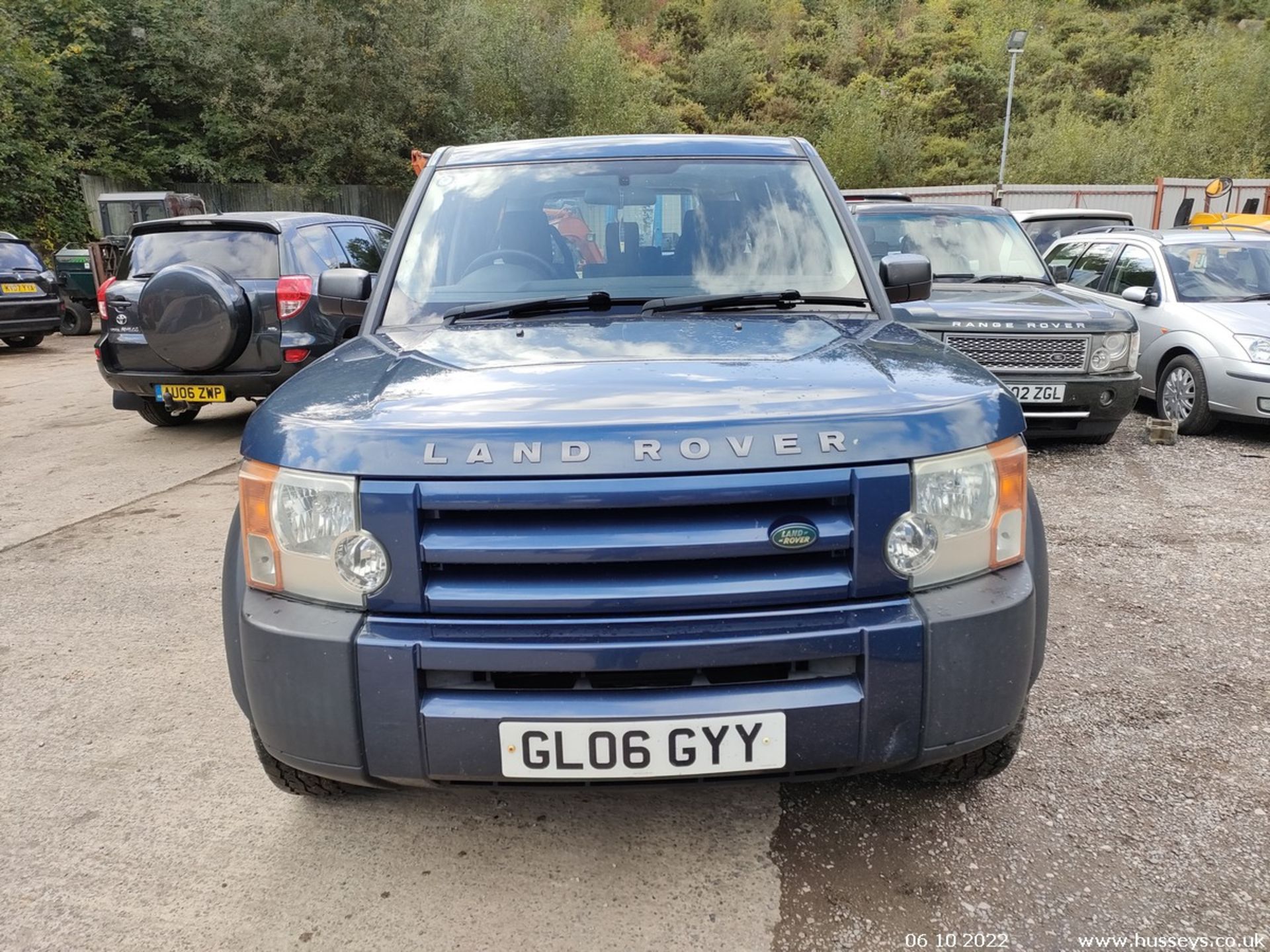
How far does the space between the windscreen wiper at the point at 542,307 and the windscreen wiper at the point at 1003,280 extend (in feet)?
17.5

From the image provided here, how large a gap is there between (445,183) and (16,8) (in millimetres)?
21799

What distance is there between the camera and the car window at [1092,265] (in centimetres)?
865

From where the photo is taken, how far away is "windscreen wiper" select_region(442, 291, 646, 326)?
2795 millimetres

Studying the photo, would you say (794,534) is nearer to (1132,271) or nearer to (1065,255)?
(1132,271)

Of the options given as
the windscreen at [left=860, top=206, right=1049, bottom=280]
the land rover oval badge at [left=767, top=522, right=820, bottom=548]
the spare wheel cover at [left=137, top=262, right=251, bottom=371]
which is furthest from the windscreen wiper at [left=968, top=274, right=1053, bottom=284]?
the land rover oval badge at [left=767, top=522, right=820, bottom=548]

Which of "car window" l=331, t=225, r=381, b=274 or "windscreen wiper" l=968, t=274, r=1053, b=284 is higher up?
"car window" l=331, t=225, r=381, b=274

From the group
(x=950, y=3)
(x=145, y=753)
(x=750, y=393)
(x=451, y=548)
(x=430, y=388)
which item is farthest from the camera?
(x=950, y=3)

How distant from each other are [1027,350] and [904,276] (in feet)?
11.9

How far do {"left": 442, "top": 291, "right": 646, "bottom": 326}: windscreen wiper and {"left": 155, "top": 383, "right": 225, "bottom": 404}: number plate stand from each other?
498cm

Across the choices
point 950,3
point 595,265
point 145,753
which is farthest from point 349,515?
point 950,3

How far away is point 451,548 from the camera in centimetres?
186

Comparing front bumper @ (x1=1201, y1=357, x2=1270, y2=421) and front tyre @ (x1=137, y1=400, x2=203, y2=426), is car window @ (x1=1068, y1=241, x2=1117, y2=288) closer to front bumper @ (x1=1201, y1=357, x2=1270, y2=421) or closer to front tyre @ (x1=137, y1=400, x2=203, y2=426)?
front bumper @ (x1=1201, y1=357, x2=1270, y2=421)

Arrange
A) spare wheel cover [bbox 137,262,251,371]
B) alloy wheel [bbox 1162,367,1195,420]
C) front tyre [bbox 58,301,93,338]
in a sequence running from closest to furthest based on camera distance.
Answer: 1. spare wheel cover [bbox 137,262,251,371]
2. alloy wheel [bbox 1162,367,1195,420]
3. front tyre [bbox 58,301,93,338]

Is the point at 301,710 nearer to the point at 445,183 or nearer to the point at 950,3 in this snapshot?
the point at 445,183
